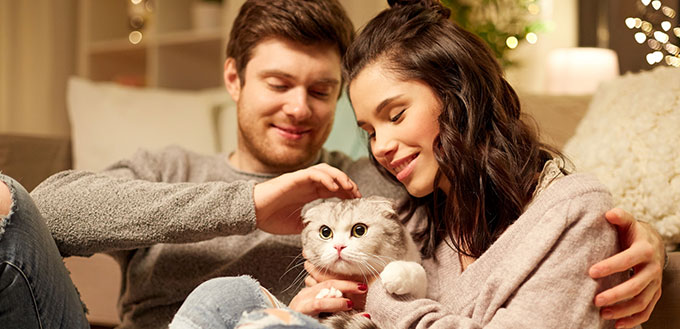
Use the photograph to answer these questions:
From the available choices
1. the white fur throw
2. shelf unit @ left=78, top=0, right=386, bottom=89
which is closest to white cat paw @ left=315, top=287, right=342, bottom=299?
the white fur throw

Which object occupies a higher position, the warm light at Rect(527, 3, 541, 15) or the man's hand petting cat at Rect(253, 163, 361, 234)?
the warm light at Rect(527, 3, 541, 15)

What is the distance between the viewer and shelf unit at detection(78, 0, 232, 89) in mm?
3365

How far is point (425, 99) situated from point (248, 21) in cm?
69

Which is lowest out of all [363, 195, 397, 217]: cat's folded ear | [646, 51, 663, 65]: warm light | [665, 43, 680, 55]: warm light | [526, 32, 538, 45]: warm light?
[363, 195, 397, 217]: cat's folded ear

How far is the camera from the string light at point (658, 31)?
147 cm

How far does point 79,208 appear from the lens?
1.15m

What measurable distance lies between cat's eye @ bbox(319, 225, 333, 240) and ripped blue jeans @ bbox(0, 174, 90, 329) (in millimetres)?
463

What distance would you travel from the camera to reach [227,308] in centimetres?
87

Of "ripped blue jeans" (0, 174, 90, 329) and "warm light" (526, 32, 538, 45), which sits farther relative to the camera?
"warm light" (526, 32, 538, 45)

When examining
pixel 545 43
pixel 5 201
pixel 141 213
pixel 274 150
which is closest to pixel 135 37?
→ pixel 545 43

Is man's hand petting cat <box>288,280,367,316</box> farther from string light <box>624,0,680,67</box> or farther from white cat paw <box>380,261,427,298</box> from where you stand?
string light <box>624,0,680,67</box>

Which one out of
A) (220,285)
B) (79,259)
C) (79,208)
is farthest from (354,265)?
(79,259)

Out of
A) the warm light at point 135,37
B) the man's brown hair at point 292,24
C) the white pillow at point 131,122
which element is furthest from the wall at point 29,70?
the man's brown hair at point 292,24

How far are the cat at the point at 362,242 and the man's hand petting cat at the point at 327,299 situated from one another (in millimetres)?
19
